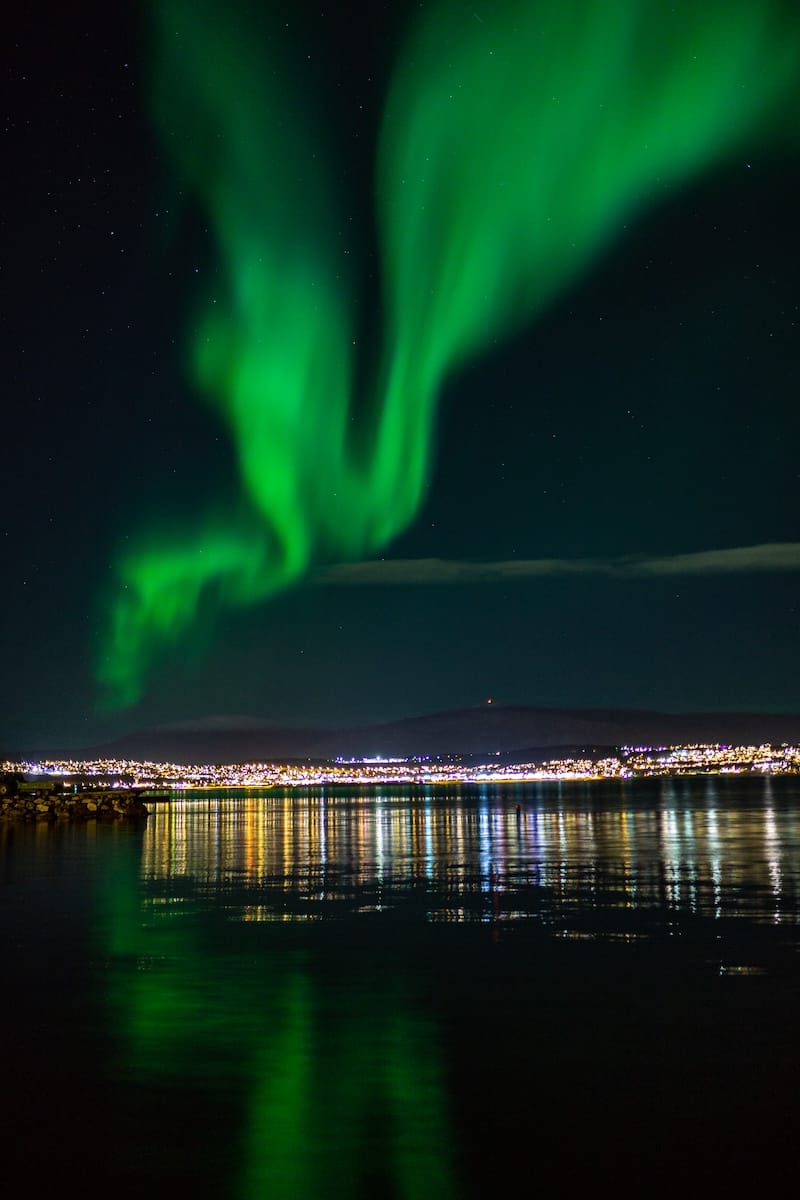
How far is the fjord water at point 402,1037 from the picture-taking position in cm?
1128

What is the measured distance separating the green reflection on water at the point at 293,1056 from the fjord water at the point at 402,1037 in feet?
0.15

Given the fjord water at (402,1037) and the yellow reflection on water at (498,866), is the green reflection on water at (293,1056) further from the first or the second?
the yellow reflection on water at (498,866)

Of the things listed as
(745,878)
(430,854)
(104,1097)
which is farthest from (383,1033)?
(430,854)

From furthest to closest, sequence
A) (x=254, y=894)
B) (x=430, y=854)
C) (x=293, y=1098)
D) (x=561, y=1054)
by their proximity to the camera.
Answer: (x=430, y=854) → (x=254, y=894) → (x=561, y=1054) → (x=293, y=1098)

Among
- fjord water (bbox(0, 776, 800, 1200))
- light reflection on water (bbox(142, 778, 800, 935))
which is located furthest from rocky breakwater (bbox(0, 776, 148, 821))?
fjord water (bbox(0, 776, 800, 1200))

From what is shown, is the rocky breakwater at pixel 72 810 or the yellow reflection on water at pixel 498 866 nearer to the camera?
the yellow reflection on water at pixel 498 866

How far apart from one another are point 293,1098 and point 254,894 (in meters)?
22.1

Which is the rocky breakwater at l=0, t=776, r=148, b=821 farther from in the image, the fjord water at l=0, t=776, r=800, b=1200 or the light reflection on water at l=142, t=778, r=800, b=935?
the fjord water at l=0, t=776, r=800, b=1200

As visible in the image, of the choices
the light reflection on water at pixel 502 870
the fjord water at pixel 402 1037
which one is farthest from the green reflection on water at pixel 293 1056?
the light reflection on water at pixel 502 870

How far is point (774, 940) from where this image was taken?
23.7 metres

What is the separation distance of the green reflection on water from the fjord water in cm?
5

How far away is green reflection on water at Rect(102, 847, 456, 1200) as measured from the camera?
11.2 metres

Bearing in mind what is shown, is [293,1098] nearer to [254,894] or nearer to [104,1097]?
[104,1097]

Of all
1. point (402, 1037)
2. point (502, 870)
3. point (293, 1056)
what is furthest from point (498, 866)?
point (293, 1056)
